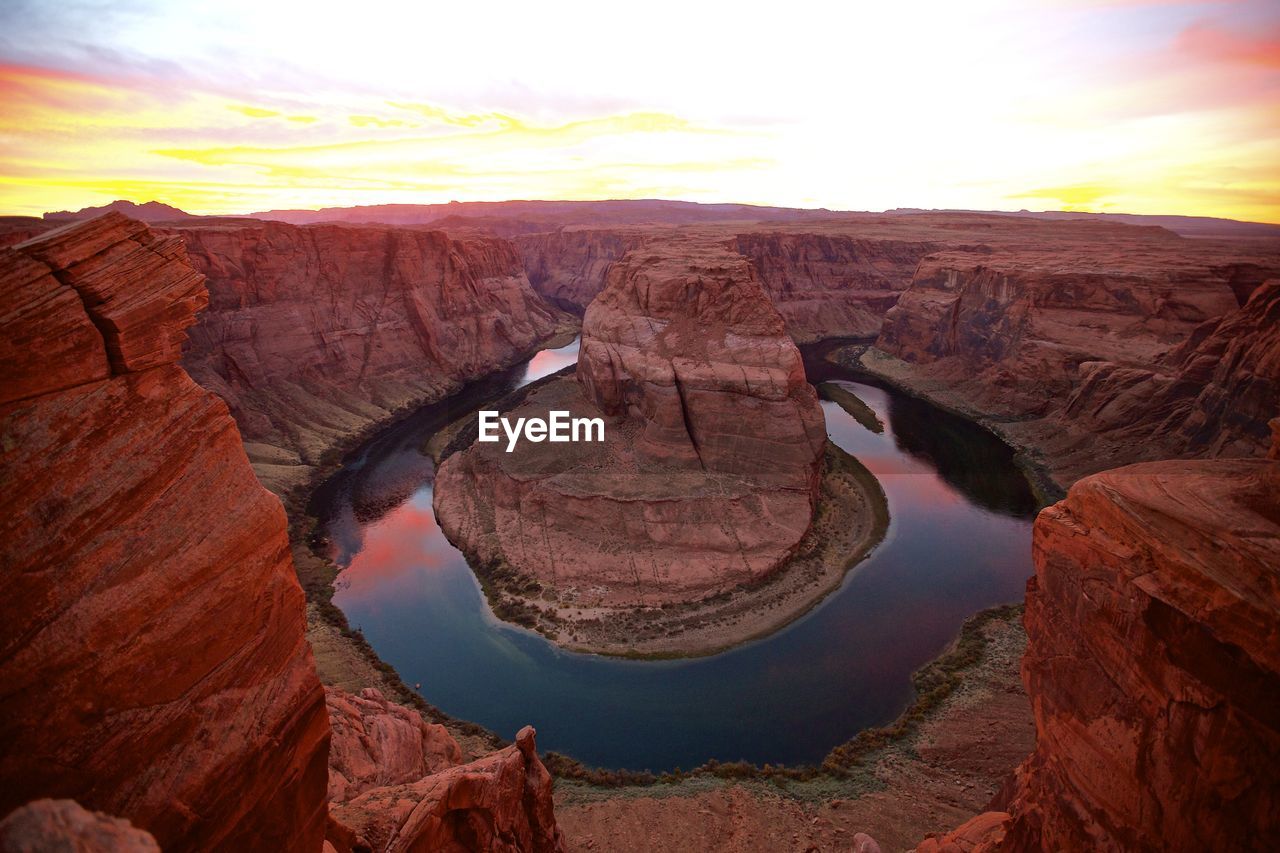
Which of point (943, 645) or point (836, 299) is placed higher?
point (836, 299)

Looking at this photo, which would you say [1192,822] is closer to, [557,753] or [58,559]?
[58,559]

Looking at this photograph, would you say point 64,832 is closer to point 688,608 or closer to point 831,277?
point 688,608

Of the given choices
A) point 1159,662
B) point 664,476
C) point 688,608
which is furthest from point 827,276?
point 1159,662

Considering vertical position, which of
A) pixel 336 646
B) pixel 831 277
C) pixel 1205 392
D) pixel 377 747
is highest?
pixel 831 277

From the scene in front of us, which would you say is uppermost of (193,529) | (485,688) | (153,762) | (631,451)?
(193,529)

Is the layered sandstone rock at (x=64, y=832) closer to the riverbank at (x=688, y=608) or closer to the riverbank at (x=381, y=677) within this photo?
the riverbank at (x=381, y=677)

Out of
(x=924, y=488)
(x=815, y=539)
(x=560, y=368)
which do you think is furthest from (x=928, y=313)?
(x=815, y=539)

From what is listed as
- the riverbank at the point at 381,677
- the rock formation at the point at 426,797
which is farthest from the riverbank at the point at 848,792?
the rock formation at the point at 426,797
